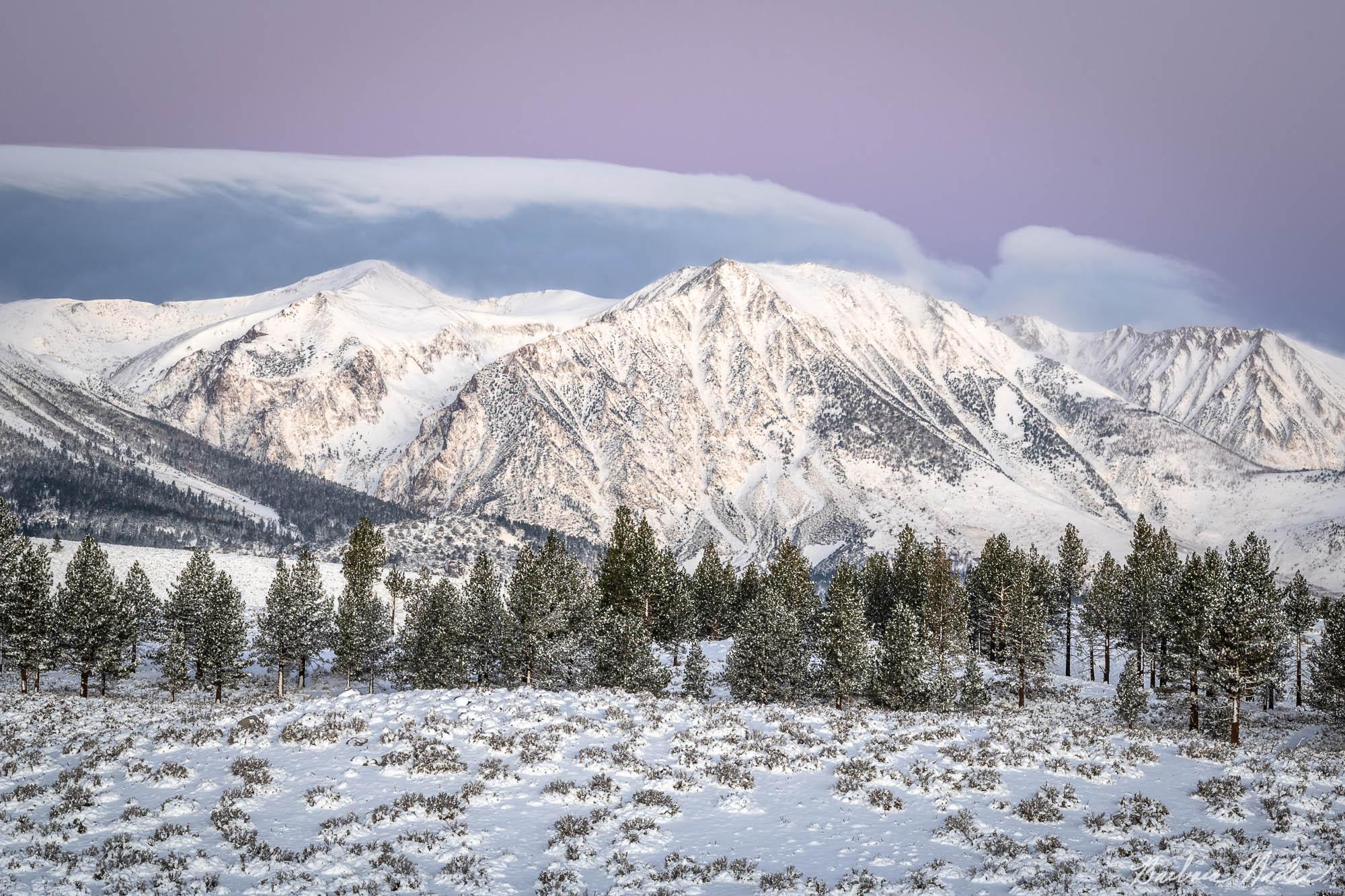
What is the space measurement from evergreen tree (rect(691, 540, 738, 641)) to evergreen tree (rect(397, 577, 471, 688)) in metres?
29.0

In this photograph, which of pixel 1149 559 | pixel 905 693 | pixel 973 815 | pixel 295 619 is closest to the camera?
pixel 973 815

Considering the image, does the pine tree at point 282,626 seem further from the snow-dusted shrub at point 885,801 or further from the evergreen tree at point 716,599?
the snow-dusted shrub at point 885,801

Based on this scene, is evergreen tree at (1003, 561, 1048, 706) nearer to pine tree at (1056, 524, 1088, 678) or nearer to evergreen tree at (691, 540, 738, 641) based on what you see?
pine tree at (1056, 524, 1088, 678)

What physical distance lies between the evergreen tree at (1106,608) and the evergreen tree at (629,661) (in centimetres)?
4647

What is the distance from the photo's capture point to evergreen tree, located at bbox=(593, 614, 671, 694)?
1951 inches

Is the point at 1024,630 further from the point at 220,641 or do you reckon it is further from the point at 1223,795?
the point at 220,641

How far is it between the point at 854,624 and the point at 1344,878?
112 ft

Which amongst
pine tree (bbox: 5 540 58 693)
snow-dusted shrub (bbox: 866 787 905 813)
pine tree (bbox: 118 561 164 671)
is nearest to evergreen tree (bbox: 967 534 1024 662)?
snow-dusted shrub (bbox: 866 787 905 813)

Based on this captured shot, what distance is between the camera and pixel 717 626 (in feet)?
286

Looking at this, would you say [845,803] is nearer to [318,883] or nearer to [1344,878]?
[1344,878]

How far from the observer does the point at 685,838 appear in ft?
61.1

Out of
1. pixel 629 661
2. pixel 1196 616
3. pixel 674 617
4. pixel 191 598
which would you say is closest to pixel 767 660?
pixel 629 661

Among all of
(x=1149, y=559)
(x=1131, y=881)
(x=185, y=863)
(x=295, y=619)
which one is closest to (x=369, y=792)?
(x=185, y=863)

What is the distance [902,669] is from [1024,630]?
16317 mm
